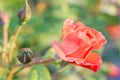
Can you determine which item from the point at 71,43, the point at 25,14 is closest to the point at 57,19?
the point at 25,14

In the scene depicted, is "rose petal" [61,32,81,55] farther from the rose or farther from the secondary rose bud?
the secondary rose bud

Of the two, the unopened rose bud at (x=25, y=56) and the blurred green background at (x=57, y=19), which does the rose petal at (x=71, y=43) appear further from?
the blurred green background at (x=57, y=19)

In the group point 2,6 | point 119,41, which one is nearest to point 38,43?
point 2,6

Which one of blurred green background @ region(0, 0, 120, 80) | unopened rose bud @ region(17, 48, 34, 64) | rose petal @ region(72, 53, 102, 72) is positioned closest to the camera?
rose petal @ region(72, 53, 102, 72)

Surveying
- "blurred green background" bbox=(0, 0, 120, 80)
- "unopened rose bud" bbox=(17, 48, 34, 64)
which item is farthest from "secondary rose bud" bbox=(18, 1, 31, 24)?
"blurred green background" bbox=(0, 0, 120, 80)

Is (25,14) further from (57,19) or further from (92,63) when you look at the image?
(57,19)

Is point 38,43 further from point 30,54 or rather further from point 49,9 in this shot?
point 30,54
